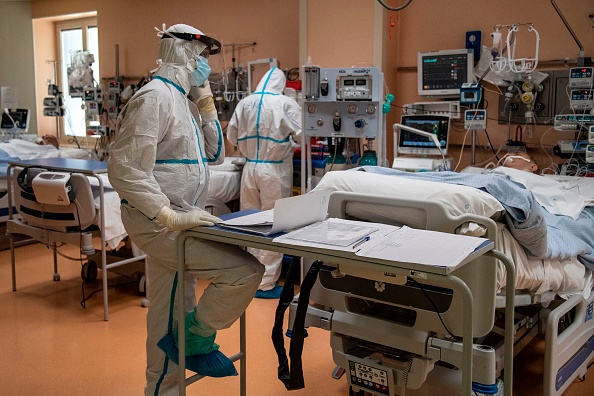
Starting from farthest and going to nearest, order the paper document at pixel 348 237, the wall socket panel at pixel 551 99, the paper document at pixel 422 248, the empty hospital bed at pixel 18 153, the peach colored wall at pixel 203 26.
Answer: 1. the peach colored wall at pixel 203 26
2. the empty hospital bed at pixel 18 153
3. the wall socket panel at pixel 551 99
4. the paper document at pixel 348 237
5. the paper document at pixel 422 248

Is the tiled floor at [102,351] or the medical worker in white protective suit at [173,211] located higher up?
the medical worker in white protective suit at [173,211]

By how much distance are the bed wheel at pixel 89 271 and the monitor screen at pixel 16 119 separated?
3082 millimetres

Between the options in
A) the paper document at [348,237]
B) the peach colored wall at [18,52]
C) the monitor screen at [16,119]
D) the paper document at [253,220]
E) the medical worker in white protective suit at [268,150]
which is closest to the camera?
the paper document at [348,237]

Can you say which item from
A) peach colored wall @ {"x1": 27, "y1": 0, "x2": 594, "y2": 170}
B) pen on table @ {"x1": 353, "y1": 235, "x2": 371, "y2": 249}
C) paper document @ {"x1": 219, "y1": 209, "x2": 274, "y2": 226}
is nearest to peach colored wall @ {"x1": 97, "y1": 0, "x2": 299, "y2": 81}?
peach colored wall @ {"x1": 27, "y1": 0, "x2": 594, "y2": 170}

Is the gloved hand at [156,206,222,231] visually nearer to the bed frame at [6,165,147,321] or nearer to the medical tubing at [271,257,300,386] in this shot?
the medical tubing at [271,257,300,386]

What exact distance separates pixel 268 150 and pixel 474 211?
2.58 metres

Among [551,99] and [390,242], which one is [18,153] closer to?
[551,99]

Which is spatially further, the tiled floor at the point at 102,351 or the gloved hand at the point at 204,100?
the tiled floor at the point at 102,351

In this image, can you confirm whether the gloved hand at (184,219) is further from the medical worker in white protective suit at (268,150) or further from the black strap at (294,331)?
the medical worker in white protective suit at (268,150)

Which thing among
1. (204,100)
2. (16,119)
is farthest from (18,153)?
(204,100)

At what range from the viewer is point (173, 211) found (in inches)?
90.9

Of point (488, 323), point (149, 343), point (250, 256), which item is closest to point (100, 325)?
point (149, 343)

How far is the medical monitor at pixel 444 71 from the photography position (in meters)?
4.81

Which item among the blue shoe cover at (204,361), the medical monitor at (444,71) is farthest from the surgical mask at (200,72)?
the medical monitor at (444,71)
